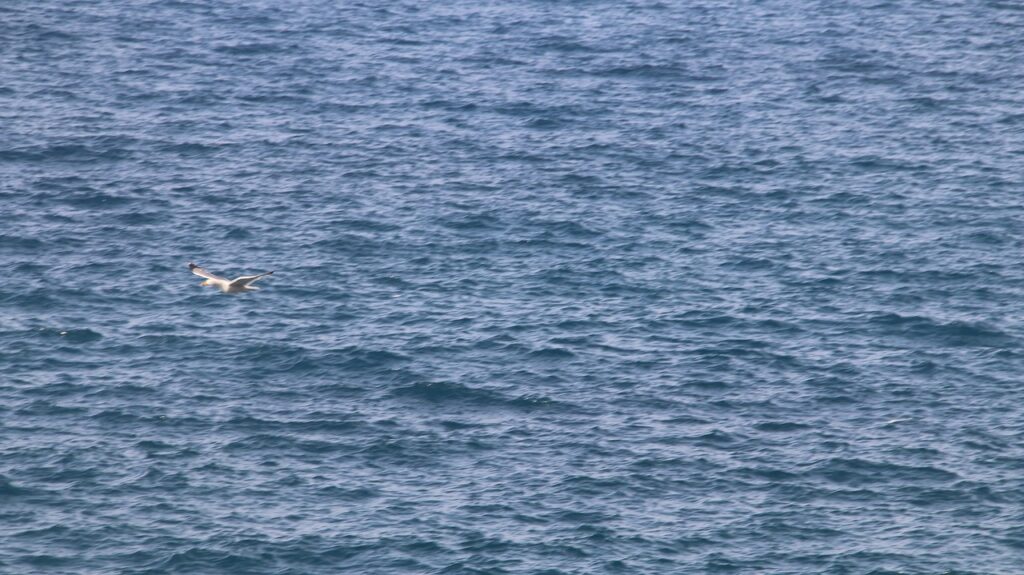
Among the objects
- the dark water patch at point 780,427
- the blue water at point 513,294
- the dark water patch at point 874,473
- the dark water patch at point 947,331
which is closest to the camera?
the blue water at point 513,294

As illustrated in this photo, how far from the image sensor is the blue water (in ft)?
279

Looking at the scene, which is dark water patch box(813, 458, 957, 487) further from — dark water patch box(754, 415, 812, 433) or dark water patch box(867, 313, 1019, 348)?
dark water patch box(867, 313, 1019, 348)

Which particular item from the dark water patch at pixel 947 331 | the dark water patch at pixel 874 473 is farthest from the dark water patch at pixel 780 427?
the dark water patch at pixel 947 331

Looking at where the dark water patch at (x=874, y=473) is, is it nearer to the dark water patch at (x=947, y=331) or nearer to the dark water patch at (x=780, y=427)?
the dark water patch at (x=780, y=427)

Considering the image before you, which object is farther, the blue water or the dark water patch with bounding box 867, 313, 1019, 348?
the dark water patch with bounding box 867, 313, 1019, 348

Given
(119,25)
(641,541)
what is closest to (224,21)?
(119,25)

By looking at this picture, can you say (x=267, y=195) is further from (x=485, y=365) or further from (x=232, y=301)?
(x=485, y=365)

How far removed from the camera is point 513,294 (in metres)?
108

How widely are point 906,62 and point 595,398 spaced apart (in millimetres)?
64658

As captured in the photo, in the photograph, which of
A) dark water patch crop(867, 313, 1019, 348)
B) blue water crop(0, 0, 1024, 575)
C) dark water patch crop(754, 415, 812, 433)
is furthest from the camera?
dark water patch crop(867, 313, 1019, 348)

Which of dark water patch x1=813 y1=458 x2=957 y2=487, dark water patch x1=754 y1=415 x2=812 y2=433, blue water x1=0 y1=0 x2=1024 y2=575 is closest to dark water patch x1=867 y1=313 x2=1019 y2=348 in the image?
blue water x1=0 y1=0 x2=1024 y2=575

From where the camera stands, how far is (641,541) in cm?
8306

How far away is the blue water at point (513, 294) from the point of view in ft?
279

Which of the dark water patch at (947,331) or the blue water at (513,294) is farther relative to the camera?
the dark water patch at (947,331)
